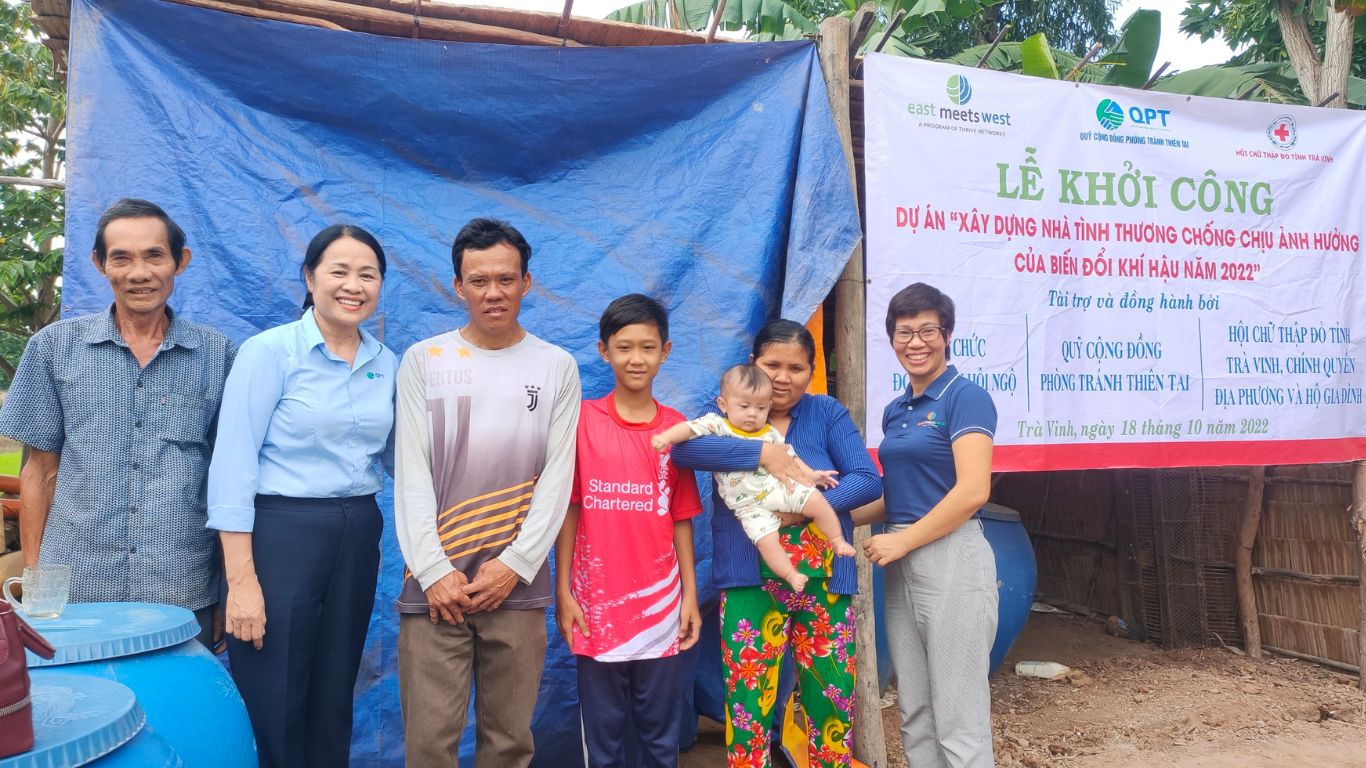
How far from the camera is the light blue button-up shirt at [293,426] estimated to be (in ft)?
6.92

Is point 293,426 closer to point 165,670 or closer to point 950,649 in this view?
point 165,670

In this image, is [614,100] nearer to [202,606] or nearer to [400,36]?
[400,36]

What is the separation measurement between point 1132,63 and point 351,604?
5.79 metres

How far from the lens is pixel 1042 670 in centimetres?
496

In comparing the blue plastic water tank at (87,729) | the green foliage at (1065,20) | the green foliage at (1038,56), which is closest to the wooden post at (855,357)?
the blue plastic water tank at (87,729)

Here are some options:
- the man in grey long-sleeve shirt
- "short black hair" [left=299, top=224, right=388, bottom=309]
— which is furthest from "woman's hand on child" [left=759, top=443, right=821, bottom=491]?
"short black hair" [left=299, top=224, right=388, bottom=309]

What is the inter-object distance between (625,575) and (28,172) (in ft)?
38.9

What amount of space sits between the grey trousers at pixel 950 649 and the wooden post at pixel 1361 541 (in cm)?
323

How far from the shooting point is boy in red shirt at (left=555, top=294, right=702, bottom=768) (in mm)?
2439

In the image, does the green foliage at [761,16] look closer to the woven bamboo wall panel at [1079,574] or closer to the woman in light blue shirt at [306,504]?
the woven bamboo wall panel at [1079,574]

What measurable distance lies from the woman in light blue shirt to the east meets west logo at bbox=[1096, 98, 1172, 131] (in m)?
3.09

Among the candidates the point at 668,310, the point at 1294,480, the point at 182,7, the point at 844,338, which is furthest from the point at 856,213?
the point at 1294,480

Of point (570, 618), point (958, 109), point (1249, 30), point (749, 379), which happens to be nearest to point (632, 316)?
point (749, 379)

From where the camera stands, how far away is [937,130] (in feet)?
11.6
